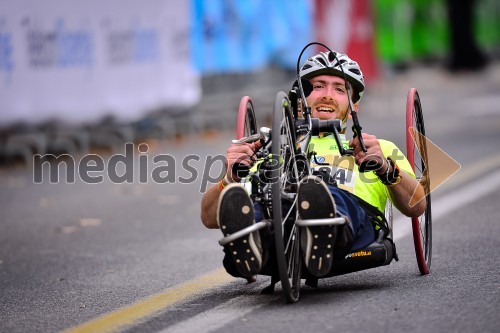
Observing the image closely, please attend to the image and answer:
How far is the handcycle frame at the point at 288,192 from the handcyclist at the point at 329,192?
5 centimetres

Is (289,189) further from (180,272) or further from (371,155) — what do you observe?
(180,272)

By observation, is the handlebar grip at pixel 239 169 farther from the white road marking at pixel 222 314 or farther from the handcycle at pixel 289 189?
the white road marking at pixel 222 314

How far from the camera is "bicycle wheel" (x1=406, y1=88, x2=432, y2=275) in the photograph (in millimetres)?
6512

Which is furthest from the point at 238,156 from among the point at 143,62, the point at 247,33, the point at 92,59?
the point at 247,33

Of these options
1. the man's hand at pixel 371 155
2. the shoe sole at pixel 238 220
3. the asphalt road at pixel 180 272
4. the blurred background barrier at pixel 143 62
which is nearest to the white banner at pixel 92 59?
the blurred background barrier at pixel 143 62

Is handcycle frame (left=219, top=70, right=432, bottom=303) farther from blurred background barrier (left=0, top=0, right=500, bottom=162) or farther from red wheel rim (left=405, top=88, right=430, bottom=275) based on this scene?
blurred background barrier (left=0, top=0, right=500, bottom=162)

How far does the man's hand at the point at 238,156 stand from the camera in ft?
19.5

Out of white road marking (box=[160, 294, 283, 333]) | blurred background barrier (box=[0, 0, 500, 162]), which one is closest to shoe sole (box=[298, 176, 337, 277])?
white road marking (box=[160, 294, 283, 333])

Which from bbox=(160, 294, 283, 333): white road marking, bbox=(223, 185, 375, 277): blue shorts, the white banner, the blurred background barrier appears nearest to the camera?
bbox=(160, 294, 283, 333): white road marking

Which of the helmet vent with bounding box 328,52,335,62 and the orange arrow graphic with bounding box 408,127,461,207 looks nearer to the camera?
the helmet vent with bounding box 328,52,335,62

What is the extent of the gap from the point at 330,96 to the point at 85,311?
1.73 meters

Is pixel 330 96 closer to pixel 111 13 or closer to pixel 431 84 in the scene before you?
pixel 111 13

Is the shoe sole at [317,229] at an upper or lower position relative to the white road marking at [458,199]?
upper

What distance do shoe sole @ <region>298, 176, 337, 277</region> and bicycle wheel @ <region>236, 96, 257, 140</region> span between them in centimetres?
74
